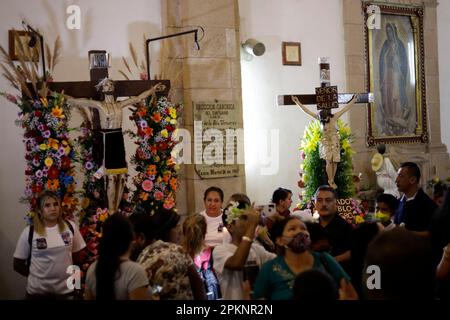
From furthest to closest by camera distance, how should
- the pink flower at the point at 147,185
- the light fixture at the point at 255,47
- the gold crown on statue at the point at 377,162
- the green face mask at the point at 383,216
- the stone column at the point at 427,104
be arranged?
the stone column at the point at 427,104 < the gold crown on statue at the point at 377,162 < the light fixture at the point at 255,47 < the pink flower at the point at 147,185 < the green face mask at the point at 383,216

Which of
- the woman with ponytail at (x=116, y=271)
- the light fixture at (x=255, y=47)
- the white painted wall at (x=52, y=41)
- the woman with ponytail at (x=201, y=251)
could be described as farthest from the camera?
the light fixture at (x=255, y=47)

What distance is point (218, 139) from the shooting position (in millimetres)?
8414

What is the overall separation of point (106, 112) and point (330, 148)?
2.96 meters

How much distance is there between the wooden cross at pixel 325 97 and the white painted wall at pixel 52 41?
75.7 inches

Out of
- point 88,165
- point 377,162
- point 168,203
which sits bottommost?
point 168,203

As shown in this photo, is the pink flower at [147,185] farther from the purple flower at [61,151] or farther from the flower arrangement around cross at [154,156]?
the purple flower at [61,151]

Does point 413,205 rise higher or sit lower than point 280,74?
lower

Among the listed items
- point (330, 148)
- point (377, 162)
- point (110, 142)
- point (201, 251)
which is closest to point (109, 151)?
point (110, 142)

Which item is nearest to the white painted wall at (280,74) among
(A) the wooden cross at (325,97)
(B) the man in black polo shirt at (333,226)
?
(A) the wooden cross at (325,97)

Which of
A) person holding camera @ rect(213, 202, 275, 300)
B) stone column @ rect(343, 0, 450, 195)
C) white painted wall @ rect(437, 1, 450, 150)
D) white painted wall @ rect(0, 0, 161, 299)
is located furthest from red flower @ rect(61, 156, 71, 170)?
white painted wall @ rect(437, 1, 450, 150)

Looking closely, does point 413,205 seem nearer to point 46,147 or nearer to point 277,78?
point 46,147

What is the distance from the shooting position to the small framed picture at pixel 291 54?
372 inches

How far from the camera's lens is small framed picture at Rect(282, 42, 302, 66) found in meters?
9.45

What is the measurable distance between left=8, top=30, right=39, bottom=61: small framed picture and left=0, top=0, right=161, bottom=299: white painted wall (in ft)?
0.33
